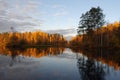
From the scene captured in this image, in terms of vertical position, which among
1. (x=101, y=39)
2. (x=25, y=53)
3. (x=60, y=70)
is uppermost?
(x=101, y=39)

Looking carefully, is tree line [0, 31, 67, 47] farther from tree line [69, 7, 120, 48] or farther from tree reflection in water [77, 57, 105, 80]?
tree reflection in water [77, 57, 105, 80]

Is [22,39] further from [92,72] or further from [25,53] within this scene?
[92,72]

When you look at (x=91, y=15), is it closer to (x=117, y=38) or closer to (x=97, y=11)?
(x=97, y=11)

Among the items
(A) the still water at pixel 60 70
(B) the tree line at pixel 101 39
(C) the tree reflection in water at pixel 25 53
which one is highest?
(B) the tree line at pixel 101 39

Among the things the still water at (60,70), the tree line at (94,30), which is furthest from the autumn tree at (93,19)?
the still water at (60,70)

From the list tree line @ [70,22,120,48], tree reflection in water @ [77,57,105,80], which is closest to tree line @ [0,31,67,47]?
tree line @ [70,22,120,48]

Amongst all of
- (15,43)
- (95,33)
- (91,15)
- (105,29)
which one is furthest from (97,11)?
(15,43)

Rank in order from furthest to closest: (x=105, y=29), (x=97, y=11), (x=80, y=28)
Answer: (x=105, y=29) → (x=80, y=28) → (x=97, y=11)

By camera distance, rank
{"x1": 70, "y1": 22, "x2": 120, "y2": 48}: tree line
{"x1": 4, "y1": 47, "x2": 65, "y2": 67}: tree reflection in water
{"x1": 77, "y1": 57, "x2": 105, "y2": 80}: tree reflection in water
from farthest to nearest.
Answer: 1. {"x1": 70, "y1": 22, "x2": 120, "y2": 48}: tree line
2. {"x1": 4, "y1": 47, "x2": 65, "y2": 67}: tree reflection in water
3. {"x1": 77, "y1": 57, "x2": 105, "y2": 80}: tree reflection in water

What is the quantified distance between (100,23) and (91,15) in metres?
4.06

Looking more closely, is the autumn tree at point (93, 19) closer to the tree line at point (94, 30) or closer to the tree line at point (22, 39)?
the tree line at point (94, 30)

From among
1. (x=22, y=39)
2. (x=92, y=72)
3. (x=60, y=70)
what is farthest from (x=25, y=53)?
(x=22, y=39)

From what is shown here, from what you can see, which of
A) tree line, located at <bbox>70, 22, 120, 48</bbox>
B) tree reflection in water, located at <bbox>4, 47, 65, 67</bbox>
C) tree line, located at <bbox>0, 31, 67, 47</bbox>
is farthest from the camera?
tree line, located at <bbox>0, 31, 67, 47</bbox>

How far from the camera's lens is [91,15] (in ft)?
253
